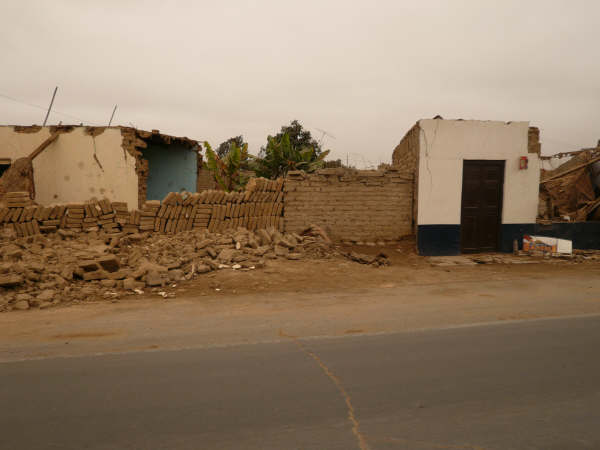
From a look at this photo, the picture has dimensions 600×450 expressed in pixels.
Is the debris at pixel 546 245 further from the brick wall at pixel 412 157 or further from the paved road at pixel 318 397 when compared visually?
the paved road at pixel 318 397

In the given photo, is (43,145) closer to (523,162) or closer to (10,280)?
(10,280)

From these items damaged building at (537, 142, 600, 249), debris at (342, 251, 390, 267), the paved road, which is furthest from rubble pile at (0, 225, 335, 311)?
damaged building at (537, 142, 600, 249)

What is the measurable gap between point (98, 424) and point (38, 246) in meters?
6.69

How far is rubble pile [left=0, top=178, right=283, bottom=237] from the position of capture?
8.11 meters

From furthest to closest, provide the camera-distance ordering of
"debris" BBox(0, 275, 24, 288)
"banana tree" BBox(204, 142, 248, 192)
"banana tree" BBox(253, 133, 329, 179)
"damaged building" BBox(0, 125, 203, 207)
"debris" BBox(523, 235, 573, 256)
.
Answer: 1. "banana tree" BBox(253, 133, 329, 179)
2. "banana tree" BBox(204, 142, 248, 192)
3. "damaged building" BBox(0, 125, 203, 207)
4. "debris" BBox(523, 235, 573, 256)
5. "debris" BBox(0, 275, 24, 288)

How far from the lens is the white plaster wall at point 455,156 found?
31.3 feet

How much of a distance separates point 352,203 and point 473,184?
3231 millimetres

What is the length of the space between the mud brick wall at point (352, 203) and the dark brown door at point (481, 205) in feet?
4.86

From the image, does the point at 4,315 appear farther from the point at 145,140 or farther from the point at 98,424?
the point at 145,140

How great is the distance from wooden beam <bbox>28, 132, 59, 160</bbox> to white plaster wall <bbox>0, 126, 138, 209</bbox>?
0.13 m

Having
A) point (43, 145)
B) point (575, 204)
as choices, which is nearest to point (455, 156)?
point (575, 204)

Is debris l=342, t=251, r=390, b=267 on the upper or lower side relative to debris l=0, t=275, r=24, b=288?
upper

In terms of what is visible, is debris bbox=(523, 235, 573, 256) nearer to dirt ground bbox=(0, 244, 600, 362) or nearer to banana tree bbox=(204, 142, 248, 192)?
dirt ground bbox=(0, 244, 600, 362)

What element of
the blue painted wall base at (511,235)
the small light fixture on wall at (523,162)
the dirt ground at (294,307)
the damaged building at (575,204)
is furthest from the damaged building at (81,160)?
the damaged building at (575,204)
